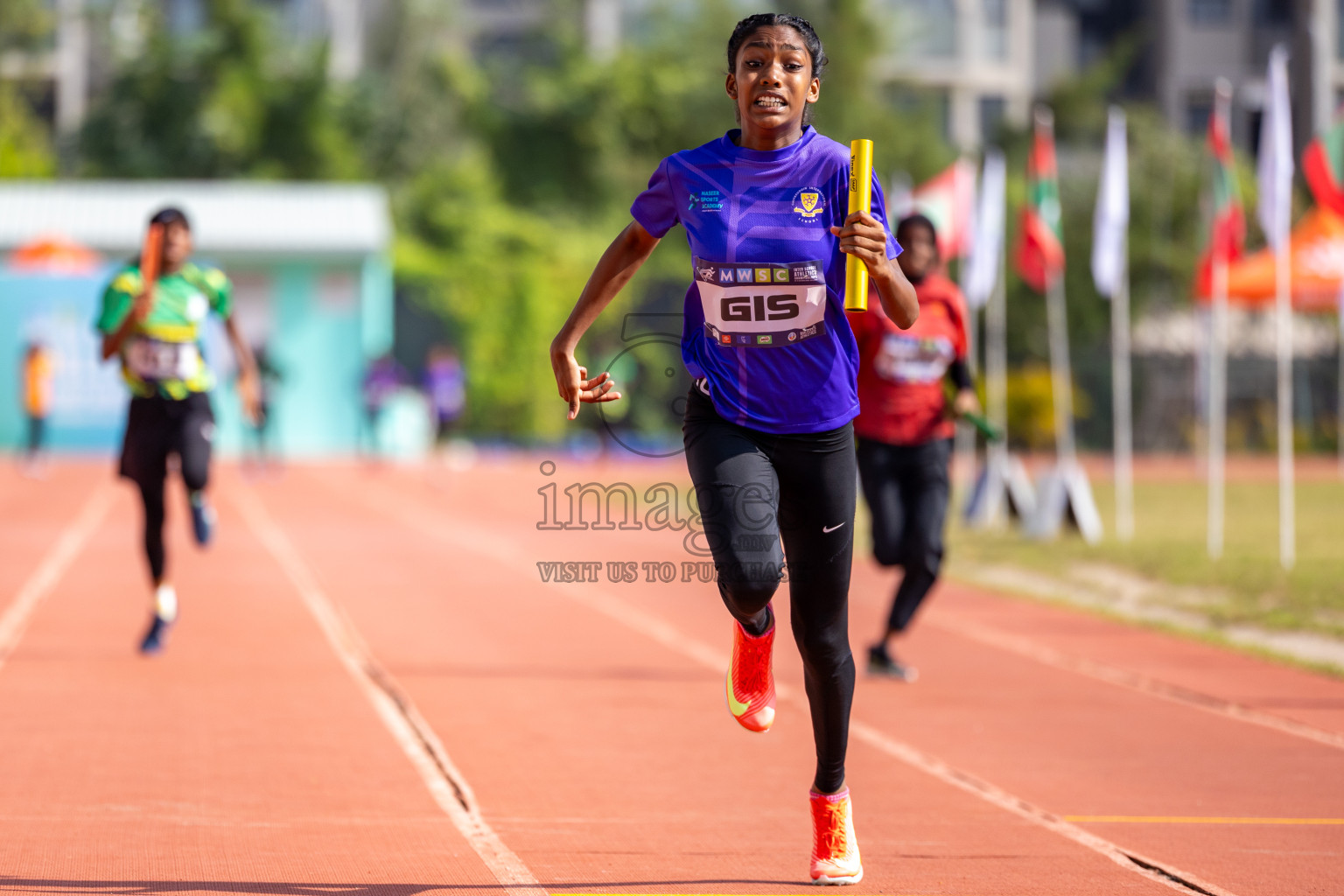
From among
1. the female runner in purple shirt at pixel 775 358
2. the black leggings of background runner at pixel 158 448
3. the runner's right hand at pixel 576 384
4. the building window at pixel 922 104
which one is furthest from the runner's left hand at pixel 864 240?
the building window at pixel 922 104

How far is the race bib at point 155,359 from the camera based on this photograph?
29.3ft

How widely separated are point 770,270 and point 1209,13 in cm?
5402

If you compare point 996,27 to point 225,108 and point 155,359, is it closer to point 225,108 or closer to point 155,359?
point 225,108

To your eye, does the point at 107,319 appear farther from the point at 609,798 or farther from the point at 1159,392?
the point at 1159,392

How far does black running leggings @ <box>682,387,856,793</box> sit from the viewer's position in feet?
15.1

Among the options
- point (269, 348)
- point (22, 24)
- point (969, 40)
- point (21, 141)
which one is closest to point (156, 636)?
point (269, 348)

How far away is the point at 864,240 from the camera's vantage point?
14.0 ft

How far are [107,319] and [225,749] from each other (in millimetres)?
2993

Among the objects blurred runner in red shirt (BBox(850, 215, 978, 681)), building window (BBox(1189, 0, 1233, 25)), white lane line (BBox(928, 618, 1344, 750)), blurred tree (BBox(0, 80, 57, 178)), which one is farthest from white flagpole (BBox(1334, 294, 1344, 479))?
blurred tree (BBox(0, 80, 57, 178))

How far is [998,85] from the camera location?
59156mm

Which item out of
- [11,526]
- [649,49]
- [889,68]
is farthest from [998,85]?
[11,526]

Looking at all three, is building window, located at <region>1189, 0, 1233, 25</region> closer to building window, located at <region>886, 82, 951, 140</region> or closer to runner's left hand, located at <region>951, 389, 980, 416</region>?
building window, located at <region>886, 82, 951, 140</region>

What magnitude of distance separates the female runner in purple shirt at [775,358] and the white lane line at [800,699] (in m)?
0.92

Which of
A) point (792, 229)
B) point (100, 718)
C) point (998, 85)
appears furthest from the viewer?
point (998, 85)
